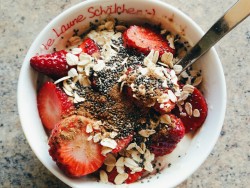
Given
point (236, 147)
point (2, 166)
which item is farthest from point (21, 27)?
point (236, 147)

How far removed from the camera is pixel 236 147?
113 centimetres

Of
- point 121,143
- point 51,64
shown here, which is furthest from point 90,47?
point 121,143

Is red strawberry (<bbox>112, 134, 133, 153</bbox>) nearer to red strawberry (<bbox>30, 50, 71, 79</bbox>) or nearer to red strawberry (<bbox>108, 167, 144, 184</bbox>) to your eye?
red strawberry (<bbox>108, 167, 144, 184</bbox>)

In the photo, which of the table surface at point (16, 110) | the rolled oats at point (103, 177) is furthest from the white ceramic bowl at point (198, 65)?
the table surface at point (16, 110)

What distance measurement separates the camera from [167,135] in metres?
0.93

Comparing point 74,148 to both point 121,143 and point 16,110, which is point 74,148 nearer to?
point 121,143

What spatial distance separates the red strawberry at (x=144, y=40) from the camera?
0.97 m

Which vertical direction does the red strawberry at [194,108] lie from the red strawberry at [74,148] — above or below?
above

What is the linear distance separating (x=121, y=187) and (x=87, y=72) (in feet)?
0.76

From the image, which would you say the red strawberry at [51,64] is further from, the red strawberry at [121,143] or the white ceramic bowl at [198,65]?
the red strawberry at [121,143]

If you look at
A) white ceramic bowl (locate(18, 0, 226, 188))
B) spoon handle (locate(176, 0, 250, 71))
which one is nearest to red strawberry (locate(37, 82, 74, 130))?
white ceramic bowl (locate(18, 0, 226, 188))

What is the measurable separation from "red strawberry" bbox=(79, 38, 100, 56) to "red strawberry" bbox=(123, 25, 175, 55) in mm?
59

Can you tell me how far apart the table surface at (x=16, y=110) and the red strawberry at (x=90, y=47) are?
20 cm

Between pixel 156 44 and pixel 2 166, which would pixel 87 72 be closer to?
pixel 156 44
